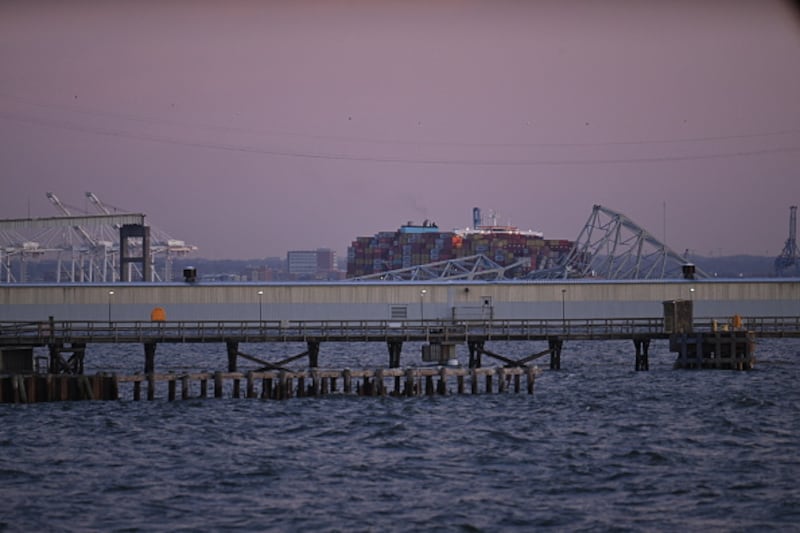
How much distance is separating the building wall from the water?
35.9 m

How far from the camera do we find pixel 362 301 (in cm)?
9756

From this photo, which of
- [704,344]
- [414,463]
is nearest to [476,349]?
[704,344]

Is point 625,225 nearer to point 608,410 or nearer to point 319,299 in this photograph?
point 319,299

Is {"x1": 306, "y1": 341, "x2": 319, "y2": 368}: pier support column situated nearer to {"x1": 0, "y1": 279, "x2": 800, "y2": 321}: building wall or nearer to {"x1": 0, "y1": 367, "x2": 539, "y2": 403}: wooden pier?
{"x1": 0, "y1": 367, "x2": 539, "y2": 403}: wooden pier

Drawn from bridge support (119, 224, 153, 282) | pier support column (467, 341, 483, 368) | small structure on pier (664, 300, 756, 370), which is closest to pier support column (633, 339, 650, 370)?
small structure on pier (664, 300, 756, 370)

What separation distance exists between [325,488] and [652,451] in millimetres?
11897

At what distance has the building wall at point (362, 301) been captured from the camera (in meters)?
97.3

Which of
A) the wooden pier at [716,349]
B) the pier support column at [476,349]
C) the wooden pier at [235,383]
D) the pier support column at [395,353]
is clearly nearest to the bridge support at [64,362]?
the wooden pier at [235,383]

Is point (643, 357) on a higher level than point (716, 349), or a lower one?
lower

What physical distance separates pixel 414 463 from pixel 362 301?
5751 cm

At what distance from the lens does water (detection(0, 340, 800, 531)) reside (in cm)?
3250

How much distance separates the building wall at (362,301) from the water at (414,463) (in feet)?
118

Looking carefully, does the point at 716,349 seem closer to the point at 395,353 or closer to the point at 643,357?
the point at 643,357

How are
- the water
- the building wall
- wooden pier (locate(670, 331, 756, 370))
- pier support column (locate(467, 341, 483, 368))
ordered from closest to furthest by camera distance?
the water → pier support column (locate(467, 341, 483, 368)) → wooden pier (locate(670, 331, 756, 370)) → the building wall
